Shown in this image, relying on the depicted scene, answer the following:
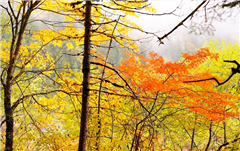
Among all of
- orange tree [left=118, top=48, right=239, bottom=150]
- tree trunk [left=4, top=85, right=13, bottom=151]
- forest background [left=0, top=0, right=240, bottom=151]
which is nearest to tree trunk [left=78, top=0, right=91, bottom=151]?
forest background [left=0, top=0, right=240, bottom=151]

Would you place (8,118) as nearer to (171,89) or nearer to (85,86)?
(85,86)

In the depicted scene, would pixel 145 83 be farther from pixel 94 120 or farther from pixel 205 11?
pixel 205 11

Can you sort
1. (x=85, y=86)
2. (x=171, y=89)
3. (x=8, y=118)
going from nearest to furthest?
(x=85, y=86)
(x=8, y=118)
(x=171, y=89)

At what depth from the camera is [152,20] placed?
91000mm

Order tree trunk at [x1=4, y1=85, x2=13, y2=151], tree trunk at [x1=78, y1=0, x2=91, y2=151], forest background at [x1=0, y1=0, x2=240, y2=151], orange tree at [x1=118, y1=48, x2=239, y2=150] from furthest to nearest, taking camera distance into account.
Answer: orange tree at [x1=118, y1=48, x2=239, y2=150], tree trunk at [x1=4, y1=85, x2=13, y2=151], tree trunk at [x1=78, y1=0, x2=91, y2=151], forest background at [x1=0, y1=0, x2=240, y2=151]

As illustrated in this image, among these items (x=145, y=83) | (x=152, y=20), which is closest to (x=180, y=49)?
(x=152, y=20)

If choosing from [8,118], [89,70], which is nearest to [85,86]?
[89,70]

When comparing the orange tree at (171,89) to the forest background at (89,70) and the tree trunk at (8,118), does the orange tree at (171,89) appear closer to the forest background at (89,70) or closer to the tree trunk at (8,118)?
the forest background at (89,70)

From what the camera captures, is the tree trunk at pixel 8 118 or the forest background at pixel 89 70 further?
the tree trunk at pixel 8 118

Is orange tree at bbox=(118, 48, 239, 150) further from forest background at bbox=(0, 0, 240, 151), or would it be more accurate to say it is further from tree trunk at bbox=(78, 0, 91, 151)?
tree trunk at bbox=(78, 0, 91, 151)

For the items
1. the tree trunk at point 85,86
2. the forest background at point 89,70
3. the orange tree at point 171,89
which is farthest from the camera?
the orange tree at point 171,89

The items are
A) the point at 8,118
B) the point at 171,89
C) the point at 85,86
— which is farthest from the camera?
the point at 171,89

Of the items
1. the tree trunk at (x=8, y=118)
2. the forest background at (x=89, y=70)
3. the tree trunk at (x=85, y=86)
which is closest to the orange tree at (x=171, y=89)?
the forest background at (x=89, y=70)

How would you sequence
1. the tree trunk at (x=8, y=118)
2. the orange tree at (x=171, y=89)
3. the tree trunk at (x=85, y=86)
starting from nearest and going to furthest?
the tree trunk at (x=85, y=86) < the tree trunk at (x=8, y=118) < the orange tree at (x=171, y=89)
